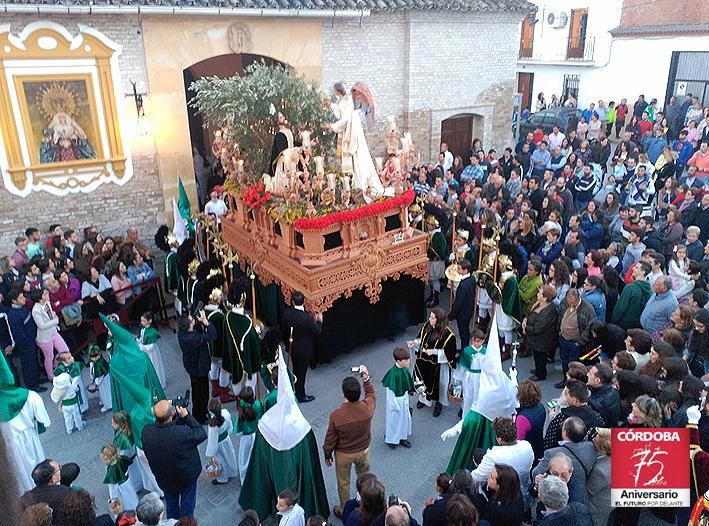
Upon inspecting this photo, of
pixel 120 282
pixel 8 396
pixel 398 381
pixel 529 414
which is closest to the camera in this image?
pixel 529 414

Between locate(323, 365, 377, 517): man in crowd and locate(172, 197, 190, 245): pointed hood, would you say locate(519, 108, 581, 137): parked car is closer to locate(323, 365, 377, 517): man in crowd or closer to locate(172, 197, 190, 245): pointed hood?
locate(172, 197, 190, 245): pointed hood

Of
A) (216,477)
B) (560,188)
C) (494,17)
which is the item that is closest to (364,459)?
(216,477)

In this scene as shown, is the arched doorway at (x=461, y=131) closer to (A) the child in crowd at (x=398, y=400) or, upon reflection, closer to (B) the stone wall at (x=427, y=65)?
(B) the stone wall at (x=427, y=65)

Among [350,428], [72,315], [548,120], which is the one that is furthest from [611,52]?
[350,428]

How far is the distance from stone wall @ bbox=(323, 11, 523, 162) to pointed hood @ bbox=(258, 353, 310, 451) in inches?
409

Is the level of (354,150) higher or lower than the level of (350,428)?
higher

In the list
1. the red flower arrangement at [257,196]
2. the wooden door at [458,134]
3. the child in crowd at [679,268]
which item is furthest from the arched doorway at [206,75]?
the child in crowd at [679,268]

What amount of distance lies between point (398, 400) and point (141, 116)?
814 cm

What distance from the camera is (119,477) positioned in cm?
562

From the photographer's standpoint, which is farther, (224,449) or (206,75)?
(206,75)

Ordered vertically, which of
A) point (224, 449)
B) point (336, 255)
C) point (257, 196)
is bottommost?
point (224, 449)

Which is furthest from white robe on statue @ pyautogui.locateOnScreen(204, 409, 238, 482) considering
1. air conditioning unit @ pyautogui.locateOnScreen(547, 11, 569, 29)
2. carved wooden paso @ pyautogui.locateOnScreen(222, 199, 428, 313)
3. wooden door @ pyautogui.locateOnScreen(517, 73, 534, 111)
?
wooden door @ pyautogui.locateOnScreen(517, 73, 534, 111)

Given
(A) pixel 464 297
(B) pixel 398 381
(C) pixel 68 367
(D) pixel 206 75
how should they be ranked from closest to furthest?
(B) pixel 398 381 < (C) pixel 68 367 < (A) pixel 464 297 < (D) pixel 206 75

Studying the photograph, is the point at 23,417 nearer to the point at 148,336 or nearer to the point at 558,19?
the point at 148,336
